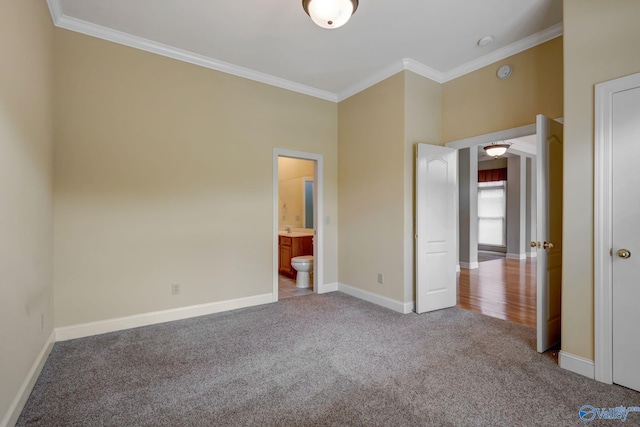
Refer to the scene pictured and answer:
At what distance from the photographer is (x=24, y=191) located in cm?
209

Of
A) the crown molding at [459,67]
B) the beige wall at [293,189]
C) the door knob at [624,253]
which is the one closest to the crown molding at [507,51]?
the crown molding at [459,67]

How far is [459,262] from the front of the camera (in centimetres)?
701

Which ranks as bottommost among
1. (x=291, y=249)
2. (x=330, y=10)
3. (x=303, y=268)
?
(x=303, y=268)

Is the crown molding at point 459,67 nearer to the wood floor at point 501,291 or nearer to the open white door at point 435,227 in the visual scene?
the open white door at point 435,227

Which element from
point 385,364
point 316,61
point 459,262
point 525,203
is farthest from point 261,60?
point 525,203

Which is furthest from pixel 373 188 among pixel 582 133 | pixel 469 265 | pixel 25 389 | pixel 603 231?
pixel 469 265

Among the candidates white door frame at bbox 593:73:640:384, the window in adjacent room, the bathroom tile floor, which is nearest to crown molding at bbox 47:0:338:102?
the bathroom tile floor

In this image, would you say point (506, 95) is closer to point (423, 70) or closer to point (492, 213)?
point (423, 70)

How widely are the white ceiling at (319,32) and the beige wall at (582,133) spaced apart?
0.59m

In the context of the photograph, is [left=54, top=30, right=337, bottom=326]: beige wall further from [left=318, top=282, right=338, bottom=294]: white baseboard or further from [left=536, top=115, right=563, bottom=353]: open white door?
[left=536, top=115, right=563, bottom=353]: open white door

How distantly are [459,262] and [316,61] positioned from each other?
5.47 meters

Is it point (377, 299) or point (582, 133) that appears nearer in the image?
point (582, 133)

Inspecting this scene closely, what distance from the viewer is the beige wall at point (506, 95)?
123 inches

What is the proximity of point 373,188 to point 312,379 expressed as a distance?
265 cm
